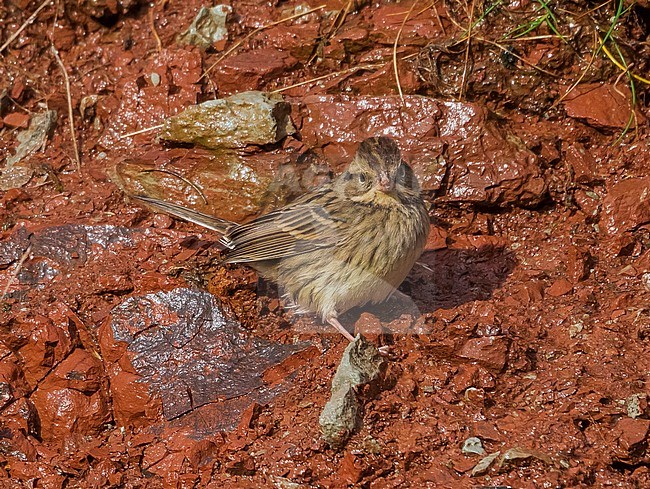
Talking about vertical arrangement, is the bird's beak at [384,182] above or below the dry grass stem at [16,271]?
above

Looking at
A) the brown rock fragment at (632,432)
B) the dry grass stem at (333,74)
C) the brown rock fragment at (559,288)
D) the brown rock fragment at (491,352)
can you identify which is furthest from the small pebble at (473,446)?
the dry grass stem at (333,74)

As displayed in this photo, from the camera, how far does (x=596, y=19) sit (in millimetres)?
7672

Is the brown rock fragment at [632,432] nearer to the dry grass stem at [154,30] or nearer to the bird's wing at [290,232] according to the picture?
the bird's wing at [290,232]

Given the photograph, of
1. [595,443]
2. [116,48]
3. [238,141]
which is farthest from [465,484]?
[116,48]

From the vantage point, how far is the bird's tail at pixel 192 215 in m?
6.95

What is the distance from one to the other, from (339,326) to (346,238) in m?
0.61

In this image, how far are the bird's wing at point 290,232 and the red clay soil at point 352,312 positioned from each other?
11.2 inches

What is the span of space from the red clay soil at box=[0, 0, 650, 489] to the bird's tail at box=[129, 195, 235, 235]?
0.61 ft

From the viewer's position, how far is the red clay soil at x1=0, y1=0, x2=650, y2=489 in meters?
5.42

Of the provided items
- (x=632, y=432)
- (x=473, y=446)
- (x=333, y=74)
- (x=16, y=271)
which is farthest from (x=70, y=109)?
(x=632, y=432)

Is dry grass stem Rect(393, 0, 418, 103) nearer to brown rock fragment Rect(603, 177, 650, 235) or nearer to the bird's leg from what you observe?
brown rock fragment Rect(603, 177, 650, 235)

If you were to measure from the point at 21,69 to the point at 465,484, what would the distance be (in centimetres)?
592

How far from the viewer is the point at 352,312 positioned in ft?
22.2

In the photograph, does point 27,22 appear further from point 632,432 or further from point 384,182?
point 632,432
